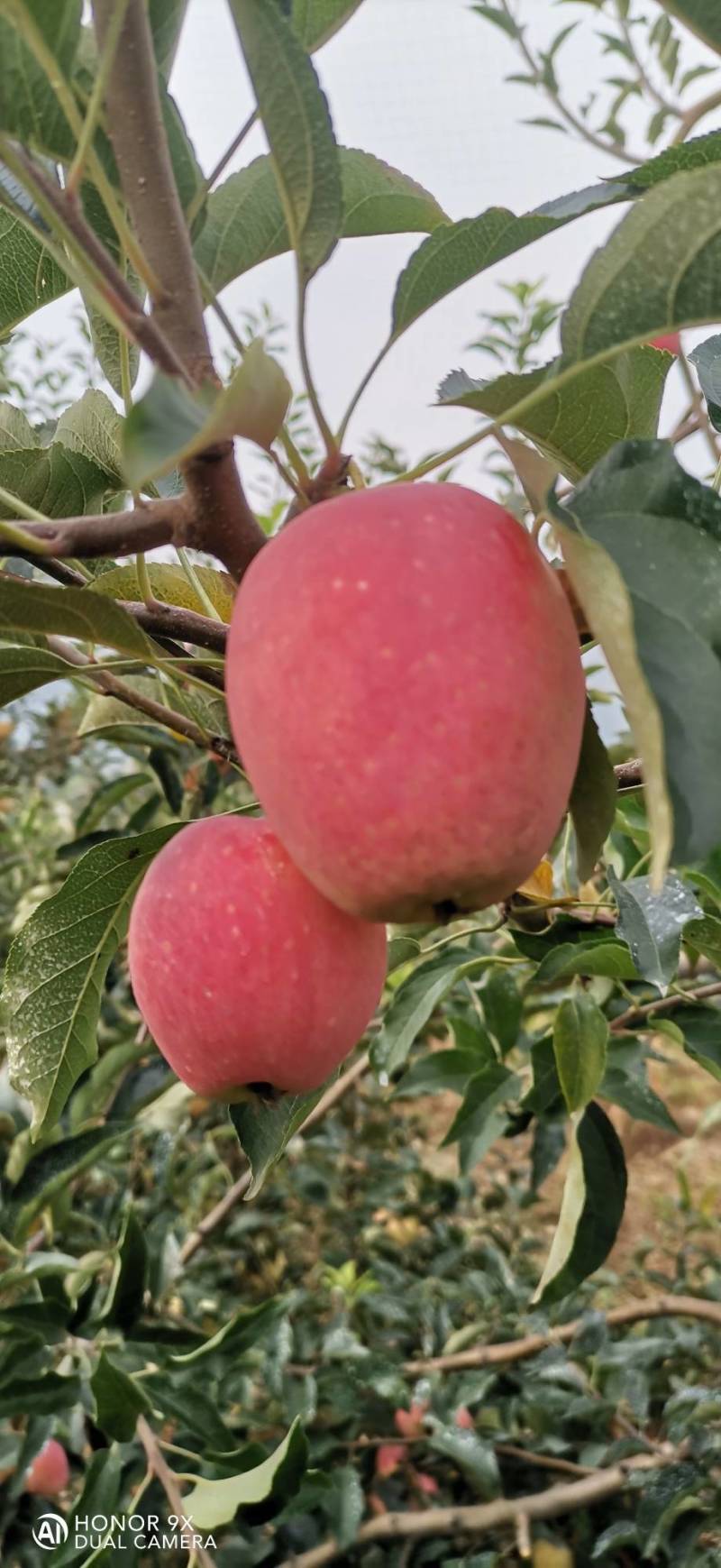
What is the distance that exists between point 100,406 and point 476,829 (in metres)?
0.38

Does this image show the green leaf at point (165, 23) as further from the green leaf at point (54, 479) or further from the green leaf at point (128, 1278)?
the green leaf at point (128, 1278)

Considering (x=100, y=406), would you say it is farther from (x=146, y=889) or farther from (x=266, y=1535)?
(x=266, y=1535)

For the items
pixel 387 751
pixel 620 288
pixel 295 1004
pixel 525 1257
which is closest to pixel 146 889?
pixel 295 1004

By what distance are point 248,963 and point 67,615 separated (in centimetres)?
15

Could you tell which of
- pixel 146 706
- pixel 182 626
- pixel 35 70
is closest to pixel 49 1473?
pixel 146 706

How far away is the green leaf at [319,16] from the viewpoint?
18.3 inches

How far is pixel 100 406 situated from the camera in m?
0.59

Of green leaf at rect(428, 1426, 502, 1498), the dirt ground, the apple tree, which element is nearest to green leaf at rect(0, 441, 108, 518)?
the apple tree

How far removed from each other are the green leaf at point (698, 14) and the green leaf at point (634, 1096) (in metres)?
0.76

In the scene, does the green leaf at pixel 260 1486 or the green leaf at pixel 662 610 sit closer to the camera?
the green leaf at pixel 662 610

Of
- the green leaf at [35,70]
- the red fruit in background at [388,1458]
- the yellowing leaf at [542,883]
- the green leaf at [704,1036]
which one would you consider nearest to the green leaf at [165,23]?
the green leaf at [35,70]

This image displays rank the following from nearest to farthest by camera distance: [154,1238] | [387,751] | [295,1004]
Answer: [387,751]
[295,1004]
[154,1238]

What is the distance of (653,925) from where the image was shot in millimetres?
602

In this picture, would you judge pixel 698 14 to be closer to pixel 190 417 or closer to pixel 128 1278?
Result: pixel 190 417
